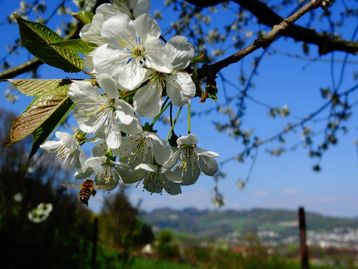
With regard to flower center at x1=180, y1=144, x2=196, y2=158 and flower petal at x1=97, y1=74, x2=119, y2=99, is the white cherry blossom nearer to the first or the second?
flower petal at x1=97, y1=74, x2=119, y2=99

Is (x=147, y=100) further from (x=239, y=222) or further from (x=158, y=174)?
(x=239, y=222)

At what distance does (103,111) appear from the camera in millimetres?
760

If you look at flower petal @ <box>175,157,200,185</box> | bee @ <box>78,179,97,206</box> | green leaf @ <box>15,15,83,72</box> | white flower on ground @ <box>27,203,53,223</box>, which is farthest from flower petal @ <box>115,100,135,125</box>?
white flower on ground @ <box>27,203,53,223</box>

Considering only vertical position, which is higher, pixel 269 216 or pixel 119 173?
pixel 269 216

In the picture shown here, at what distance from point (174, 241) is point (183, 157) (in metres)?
15.4

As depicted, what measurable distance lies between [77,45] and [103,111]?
12 centimetres

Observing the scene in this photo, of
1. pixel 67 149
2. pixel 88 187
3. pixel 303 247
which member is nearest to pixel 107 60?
pixel 67 149

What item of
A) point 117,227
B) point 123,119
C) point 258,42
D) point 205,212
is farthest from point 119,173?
point 205,212

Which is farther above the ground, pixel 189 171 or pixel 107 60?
pixel 107 60

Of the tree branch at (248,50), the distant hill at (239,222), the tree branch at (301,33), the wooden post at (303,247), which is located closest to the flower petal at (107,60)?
the tree branch at (248,50)

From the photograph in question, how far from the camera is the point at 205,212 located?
15425 cm

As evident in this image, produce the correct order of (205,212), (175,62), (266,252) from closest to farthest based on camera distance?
(175,62), (266,252), (205,212)

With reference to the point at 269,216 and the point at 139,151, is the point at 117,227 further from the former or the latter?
the point at 269,216

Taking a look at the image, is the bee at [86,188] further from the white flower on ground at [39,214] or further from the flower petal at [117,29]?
the white flower on ground at [39,214]
